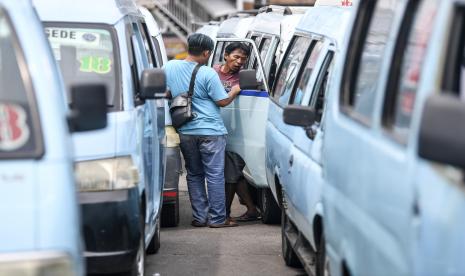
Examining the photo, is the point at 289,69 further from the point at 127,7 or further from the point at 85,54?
the point at 85,54

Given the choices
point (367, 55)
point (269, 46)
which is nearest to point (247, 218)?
point (269, 46)

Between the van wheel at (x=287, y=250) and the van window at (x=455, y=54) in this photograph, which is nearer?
the van window at (x=455, y=54)

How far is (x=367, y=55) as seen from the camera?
5.71 meters

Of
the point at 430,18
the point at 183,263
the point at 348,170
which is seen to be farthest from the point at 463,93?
the point at 183,263

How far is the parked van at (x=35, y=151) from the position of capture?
Result: 4.54 metres

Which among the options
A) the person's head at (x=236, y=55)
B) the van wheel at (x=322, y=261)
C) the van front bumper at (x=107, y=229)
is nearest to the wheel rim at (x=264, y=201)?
the person's head at (x=236, y=55)

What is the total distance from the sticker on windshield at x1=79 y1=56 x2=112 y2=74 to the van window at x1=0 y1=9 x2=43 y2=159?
2.53 m

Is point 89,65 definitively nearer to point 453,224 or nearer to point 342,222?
point 342,222

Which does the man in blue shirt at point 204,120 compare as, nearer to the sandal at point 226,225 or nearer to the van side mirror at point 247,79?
the sandal at point 226,225

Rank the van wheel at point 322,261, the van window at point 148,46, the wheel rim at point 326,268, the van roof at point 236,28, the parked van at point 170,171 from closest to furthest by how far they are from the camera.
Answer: the wheel rim at point 326,268 → the van wheel at point 322,261 → the van window at point 148,46 → the parked van at point 170,171 → the van roof at point 236,28

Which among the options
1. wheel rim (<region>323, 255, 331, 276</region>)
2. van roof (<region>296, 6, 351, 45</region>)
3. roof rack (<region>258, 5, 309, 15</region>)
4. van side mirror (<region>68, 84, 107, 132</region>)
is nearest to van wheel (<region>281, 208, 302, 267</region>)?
van roof (<region>296, 6, 351, 45</region>)

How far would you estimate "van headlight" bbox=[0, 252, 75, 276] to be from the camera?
444 centimetres

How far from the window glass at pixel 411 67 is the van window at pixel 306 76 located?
3.17 m

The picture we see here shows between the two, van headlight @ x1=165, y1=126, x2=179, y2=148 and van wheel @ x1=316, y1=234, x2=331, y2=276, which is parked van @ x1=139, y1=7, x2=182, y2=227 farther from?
van wheel @ x1=316, y1=234, x2=331, y2=276
